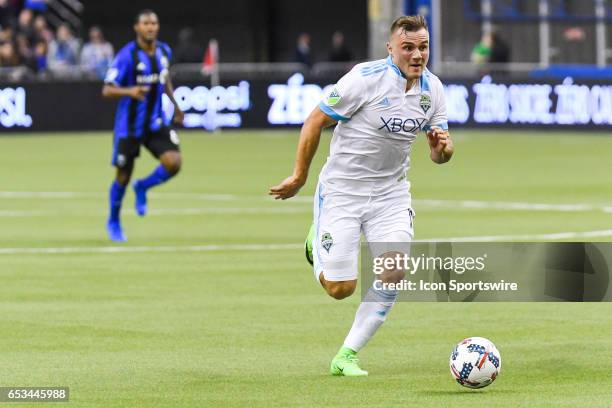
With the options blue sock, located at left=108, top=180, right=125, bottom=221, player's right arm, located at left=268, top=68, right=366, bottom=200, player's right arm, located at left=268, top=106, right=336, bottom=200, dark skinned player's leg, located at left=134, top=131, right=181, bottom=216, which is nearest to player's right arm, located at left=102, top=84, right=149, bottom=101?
dark skinned player's leg, located at left=134, top=131, right=181, bottom=216

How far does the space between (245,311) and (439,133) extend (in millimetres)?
3590

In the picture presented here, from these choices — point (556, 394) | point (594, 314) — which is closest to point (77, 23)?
point (594, 314)

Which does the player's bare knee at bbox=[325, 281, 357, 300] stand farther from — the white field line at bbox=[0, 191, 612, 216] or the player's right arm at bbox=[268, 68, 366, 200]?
the white field line at bbox=[0, 191, 612, 216]

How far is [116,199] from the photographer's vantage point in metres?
18.4

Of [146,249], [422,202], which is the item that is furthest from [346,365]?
[422,202]

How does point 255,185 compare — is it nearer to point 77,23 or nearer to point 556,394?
point 556,394

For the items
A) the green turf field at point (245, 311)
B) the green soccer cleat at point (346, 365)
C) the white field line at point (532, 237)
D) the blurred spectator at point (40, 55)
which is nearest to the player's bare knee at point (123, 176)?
the green turf field at point (245, 311)

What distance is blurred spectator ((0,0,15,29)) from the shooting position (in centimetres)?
4688

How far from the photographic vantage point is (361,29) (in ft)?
180

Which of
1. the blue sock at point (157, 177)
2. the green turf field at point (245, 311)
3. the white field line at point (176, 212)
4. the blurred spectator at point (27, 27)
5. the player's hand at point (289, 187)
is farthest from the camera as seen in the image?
the blurred spectator at point (27, 27)

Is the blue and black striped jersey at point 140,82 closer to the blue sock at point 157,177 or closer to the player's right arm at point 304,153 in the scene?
the blue sock at point 157,177

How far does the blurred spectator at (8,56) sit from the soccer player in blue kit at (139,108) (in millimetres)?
23911

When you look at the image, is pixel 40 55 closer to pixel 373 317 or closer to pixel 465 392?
pixel 373 317

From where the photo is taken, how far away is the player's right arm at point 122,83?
18.3 metres
